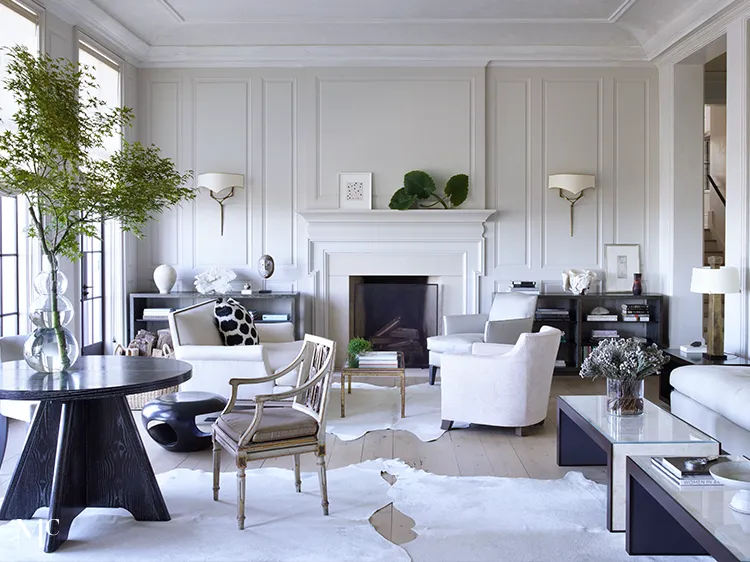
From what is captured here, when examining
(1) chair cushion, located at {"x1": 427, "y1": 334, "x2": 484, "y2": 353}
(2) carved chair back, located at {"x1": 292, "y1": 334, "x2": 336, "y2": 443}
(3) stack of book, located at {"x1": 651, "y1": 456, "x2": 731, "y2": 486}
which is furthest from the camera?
(1) chair cushion, located at {"x1": 427, "y1": 334, "x2": 484, "y2": 353}

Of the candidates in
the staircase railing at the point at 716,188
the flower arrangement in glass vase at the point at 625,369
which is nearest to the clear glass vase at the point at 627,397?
the flower arrangement in glass vase at the point at 625,369

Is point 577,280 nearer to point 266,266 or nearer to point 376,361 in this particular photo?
point 376,361

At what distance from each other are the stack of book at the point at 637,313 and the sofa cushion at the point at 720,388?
7.85 feet

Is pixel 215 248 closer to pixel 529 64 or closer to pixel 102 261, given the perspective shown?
pixel 102 261

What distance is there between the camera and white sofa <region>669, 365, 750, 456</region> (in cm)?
342

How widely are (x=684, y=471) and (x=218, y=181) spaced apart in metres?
5.25

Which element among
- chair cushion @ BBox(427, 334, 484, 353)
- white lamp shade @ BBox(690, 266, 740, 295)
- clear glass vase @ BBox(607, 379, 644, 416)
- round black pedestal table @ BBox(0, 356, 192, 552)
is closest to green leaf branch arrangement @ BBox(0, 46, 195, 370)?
round black pedestal table @ BBox(0, 356, 192, 552)

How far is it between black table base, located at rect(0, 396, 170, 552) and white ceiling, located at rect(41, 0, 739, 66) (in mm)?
4057

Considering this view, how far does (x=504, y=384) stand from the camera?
14.2 ft

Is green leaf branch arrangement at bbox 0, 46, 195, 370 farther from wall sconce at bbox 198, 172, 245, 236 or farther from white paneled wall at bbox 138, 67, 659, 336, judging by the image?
white paneled wall at bbox 138, 67, 659, 336

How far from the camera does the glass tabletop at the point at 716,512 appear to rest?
1.93m

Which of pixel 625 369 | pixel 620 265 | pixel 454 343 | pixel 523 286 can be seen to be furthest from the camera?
pixel 620 265

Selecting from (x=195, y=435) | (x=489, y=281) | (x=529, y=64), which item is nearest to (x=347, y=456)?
(x=195, y=435)

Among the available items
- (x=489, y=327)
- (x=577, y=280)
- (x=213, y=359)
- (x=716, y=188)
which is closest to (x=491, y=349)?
(x=489, y=327)
